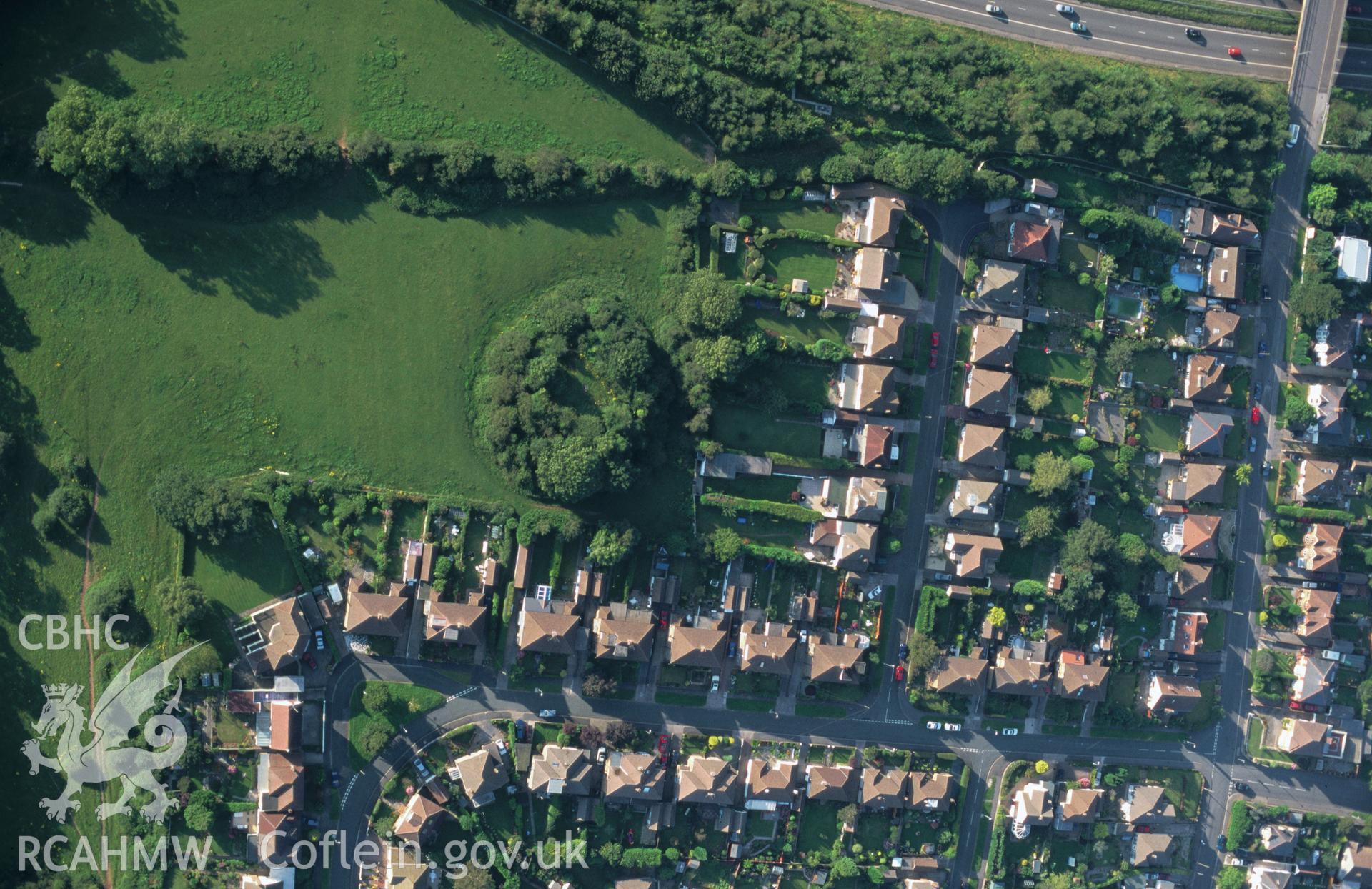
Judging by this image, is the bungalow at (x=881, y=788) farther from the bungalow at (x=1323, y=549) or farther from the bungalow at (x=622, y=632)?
the bungalow at (x=1323, y=549)

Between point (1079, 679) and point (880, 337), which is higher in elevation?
point (880, 337)

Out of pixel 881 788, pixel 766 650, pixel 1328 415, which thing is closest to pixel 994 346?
pixel 766 650

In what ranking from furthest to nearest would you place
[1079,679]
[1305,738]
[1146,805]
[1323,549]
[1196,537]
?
[1305,738]
[1323,549]
[1146,805]
[1196,537]
[1079,679]

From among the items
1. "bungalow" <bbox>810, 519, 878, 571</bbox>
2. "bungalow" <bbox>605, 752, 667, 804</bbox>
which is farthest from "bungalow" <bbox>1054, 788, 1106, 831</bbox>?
"bungalow" <bbox>605, 752, 667, 804</bbox>

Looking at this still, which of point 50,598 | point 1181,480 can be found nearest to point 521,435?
point 50,598

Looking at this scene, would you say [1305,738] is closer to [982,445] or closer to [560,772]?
[982,445]

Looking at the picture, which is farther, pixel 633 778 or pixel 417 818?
pixel 633 778

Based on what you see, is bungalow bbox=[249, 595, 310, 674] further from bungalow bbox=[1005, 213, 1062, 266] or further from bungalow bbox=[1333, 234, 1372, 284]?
bungalow bbox=[1333, 234, 1372, 284]
